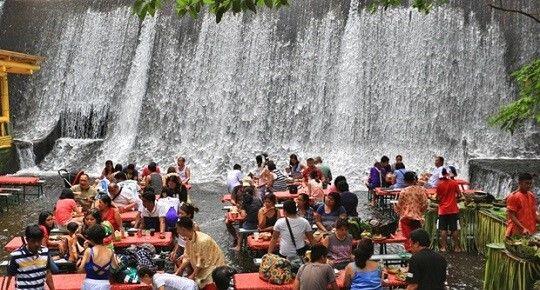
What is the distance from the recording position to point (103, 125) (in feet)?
91.9

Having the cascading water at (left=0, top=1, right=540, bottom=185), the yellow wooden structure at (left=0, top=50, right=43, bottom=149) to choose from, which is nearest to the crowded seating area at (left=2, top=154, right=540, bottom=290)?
the cascading water at (left=0, top=1, right=540, bottom=185)

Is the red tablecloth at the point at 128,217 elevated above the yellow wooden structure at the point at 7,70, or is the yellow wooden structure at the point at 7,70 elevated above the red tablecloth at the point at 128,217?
the yellow wooden structure at the point at 7,70

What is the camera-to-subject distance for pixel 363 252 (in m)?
6.89

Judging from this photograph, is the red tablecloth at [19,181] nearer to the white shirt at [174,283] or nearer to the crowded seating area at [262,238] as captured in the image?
the crowded seating area at [262,238]

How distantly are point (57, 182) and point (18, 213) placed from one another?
5702 millimetres

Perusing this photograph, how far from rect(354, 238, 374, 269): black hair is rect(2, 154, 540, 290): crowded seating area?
0.03 feet

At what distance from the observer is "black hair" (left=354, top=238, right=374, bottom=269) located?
6.85m

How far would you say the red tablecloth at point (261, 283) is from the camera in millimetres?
7742

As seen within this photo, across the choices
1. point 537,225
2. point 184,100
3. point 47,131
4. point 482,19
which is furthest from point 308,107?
point 537,225

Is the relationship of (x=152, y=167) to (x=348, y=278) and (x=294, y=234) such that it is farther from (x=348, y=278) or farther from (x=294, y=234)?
(x=348, y=278)

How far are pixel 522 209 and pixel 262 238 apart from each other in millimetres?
3851

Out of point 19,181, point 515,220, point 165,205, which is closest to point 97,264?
point 165,205

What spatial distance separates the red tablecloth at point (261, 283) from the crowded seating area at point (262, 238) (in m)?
0.02

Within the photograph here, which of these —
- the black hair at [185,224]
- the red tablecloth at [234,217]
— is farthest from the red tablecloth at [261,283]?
the red tablecloth at [234,217]
